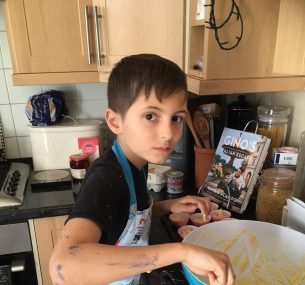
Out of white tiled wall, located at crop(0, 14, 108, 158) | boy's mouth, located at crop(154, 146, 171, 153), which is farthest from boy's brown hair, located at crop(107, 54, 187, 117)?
white tiled wall, located at crop(0, 14, 108, 158)

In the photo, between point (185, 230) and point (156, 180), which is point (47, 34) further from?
point (185, 230)

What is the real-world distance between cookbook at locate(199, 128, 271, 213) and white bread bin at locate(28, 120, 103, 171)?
606 mm

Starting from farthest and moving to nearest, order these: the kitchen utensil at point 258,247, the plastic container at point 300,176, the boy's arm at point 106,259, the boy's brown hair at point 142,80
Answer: the plastic container at point 300,176 → the kitchen utensil at point 258,247 → the boy's brown hair at point 142,80 → the boy's arm at point 106,259

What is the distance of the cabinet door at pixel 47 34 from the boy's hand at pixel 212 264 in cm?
96

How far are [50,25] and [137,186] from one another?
0.77 m

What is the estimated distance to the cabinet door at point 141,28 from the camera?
99 centimetres

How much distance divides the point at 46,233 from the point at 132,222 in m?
0.54

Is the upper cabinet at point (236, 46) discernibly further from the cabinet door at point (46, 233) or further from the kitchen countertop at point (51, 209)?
the cabinet door at point (46, 233)

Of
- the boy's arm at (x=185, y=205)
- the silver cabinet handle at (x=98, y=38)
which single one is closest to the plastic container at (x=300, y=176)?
the boy's arm at (x=185, y=205)

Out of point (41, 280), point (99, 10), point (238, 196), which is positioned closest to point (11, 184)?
point (41, 280)

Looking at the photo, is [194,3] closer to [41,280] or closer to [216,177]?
[216,177]

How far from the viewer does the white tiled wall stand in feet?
4.78

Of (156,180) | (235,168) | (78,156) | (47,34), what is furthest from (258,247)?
(47,34)

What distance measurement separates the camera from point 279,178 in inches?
35.7
